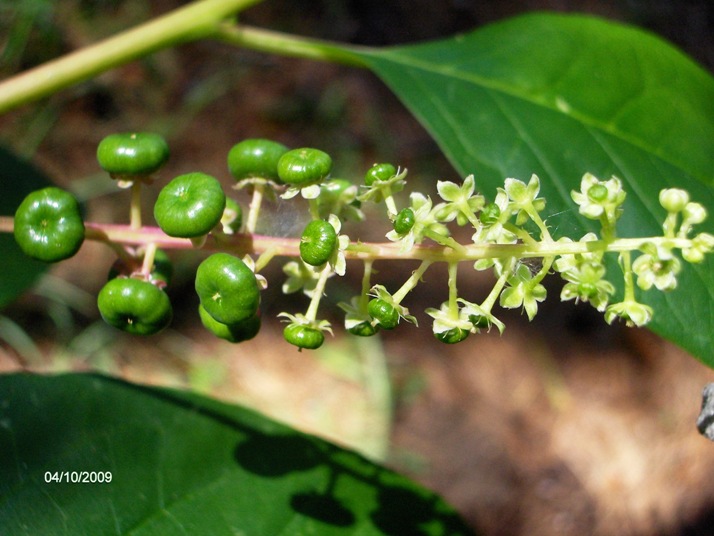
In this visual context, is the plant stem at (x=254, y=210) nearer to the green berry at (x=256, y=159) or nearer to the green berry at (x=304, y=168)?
the green berry at (x=256, y=159)

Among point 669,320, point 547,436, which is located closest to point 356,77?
point 547,436

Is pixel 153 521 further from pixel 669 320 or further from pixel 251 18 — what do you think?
pixel 251 18

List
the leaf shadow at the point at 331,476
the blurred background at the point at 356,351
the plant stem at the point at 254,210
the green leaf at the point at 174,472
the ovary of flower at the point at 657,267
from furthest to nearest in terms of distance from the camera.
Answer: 1. the blurred background at the point at 356,351
2. the leaf shadow at the point at 331,476
3. the green leaf at the point at 174,472
4. the plant stem at the point at 254,210
5. the ovary of flower at the point at 657,267

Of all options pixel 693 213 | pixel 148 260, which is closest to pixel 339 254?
pixel 148 260

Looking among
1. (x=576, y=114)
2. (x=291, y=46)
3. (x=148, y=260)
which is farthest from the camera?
(x=291, y=46)
